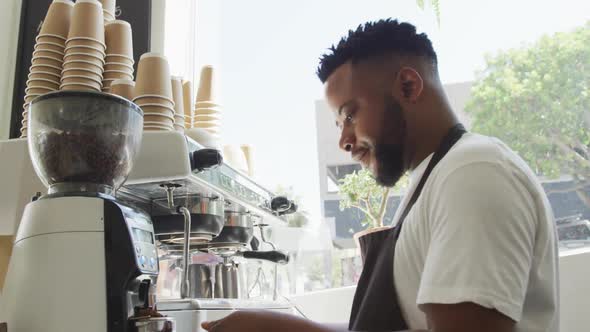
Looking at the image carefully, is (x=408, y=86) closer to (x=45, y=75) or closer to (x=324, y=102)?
(x=45, y=75)

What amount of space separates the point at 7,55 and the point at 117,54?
2.10ft

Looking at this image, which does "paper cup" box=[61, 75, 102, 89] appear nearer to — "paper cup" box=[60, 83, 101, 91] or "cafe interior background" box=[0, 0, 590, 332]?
"paper cup" box=[60, 83, 101, 91]

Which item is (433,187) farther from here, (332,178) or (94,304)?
(332,178)

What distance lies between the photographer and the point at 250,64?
325 cm

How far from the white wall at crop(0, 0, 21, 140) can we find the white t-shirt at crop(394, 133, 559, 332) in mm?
1453

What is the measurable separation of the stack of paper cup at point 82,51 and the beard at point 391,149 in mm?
744

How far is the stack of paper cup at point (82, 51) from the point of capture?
4.48 feet

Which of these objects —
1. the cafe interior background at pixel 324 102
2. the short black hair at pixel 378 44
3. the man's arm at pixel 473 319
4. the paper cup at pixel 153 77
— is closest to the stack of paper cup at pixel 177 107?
the paper cup at pixel 153 77

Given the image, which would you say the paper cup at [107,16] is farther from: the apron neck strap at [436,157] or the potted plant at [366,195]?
the potted plant at [366,195]

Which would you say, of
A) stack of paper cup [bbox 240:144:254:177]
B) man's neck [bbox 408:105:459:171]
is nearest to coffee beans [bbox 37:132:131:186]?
man's neck [bbox 408:105:459:171]

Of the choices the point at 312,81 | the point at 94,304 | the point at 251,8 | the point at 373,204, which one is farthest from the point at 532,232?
the point at 251,8

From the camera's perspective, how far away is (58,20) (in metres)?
1.43

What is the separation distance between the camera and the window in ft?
9.37

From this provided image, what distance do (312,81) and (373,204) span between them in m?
0.80
